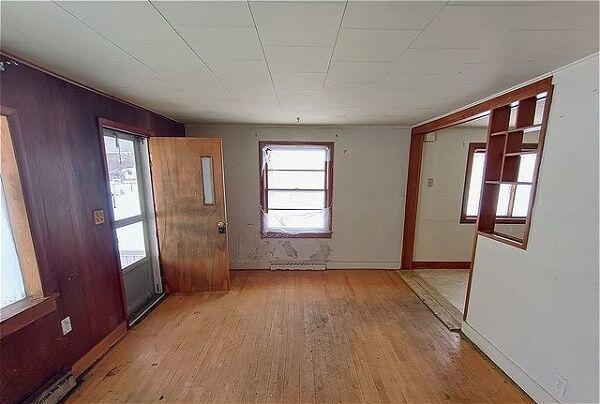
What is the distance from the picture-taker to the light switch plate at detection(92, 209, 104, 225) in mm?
2068

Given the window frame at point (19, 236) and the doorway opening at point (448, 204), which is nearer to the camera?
the window frame at point (19, 236)

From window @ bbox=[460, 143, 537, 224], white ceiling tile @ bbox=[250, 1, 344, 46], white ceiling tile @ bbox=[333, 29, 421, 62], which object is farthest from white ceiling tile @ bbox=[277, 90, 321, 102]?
window @ bbox=[460, 143, 537, 224]

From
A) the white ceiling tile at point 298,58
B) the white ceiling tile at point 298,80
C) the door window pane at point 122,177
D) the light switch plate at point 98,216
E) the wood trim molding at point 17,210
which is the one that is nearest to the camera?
the white ceiling tile at point 298,58

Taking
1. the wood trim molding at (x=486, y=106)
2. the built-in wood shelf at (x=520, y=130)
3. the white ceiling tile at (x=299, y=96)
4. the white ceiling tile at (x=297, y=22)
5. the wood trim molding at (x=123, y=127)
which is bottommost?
the built-in wood shelf at (x=520, y=130)

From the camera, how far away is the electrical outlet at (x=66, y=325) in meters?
1.75

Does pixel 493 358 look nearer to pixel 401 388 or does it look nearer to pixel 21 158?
pixel 401 388

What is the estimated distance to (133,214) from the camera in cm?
280

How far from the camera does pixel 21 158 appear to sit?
1.48 metres

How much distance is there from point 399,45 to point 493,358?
2.51 metres

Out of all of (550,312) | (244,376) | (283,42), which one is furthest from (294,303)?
(283,42)

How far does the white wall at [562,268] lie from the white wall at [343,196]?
6.73 ft

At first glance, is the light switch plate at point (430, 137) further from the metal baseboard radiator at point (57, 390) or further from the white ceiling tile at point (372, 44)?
the metal baseboard radiator at point (57, 390)

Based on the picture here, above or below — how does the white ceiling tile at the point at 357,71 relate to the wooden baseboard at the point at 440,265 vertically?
above

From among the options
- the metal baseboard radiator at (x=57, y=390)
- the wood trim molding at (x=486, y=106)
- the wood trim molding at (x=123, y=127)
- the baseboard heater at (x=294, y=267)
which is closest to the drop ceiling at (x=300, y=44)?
the wood trim molding at (x=486, y=106)
